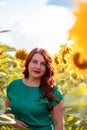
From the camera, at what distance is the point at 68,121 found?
2760mm

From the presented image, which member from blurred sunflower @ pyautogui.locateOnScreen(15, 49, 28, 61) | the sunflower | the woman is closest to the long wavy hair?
the woman

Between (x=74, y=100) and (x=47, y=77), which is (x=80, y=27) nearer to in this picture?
(x=74, y=100)

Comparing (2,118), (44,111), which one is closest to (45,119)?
(44,111)

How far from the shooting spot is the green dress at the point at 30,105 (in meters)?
2.54

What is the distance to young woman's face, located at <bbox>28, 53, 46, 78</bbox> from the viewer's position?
269 centimetres

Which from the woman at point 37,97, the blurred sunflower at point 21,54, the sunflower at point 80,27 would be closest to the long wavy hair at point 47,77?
the woman at point 37,97

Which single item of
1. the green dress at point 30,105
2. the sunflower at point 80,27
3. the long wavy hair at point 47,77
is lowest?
the green dress at point 30,105

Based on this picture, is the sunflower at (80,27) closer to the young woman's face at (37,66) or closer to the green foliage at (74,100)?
the green foliage at (74,100)

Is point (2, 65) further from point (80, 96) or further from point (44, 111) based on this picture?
point (80, 96)

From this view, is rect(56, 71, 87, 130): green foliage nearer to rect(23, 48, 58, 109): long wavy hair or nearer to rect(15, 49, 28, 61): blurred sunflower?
rect(23, 48, 58, 109): long wavy hair

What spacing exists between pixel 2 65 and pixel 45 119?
0.44 m

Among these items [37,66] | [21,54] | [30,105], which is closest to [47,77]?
[37,66]

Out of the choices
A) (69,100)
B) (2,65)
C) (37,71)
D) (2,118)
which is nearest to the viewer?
(69,100)

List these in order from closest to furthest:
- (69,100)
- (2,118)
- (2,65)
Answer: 1. (69,100)
2. (2,118)
3. (2,65)
